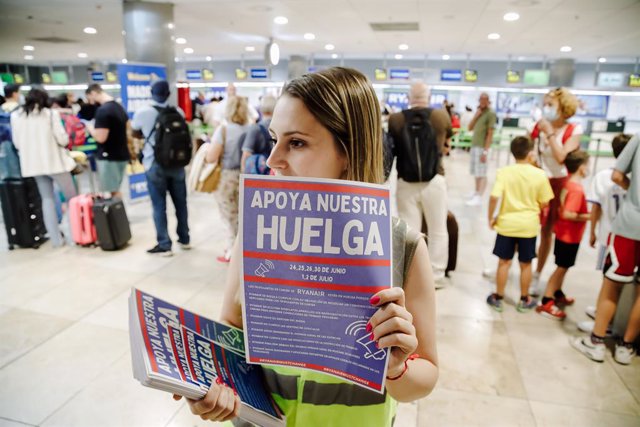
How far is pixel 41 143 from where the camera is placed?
441 centimetres

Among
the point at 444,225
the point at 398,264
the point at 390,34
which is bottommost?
the point at 444,225

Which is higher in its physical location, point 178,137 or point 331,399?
point 178,137

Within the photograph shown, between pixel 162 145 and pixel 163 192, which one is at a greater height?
pixel 162 145

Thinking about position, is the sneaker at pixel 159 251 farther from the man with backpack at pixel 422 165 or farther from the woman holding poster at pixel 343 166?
the woman holding poster at pixel 343 166

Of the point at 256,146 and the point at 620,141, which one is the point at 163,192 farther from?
the point at 620,141

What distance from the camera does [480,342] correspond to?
9.77 feet

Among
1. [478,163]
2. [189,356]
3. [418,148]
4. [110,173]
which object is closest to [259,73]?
[478,163]

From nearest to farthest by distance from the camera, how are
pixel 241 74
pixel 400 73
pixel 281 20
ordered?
pixel 281 20 < pixel 400 73 < pixel 241 74

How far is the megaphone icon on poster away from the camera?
27.4 inches

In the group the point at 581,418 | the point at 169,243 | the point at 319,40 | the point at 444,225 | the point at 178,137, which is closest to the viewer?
the point at 581,418

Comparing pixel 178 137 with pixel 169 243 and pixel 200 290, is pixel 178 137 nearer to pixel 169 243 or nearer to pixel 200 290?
pixel 169 243

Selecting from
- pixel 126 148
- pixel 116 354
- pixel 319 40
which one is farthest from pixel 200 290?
pixel 319 40

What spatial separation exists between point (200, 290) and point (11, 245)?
2.65 meters

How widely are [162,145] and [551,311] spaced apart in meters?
Result: 3.87
